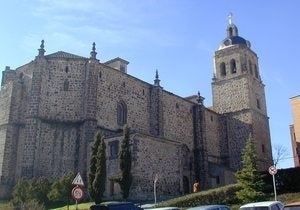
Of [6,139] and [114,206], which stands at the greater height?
[6,139]

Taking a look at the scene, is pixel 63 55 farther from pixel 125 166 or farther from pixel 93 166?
pixel 125 166

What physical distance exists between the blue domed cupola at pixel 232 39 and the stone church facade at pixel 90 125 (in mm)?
12634

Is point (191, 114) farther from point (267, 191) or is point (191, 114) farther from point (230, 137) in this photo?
point (267, 191)

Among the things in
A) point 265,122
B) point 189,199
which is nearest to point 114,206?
point 189,199

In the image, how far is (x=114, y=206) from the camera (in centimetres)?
1612

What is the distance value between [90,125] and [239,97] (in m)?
24.5

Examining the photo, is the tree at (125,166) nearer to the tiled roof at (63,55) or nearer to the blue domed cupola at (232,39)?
the tiled roof at (63,55)

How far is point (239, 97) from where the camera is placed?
5250 cm

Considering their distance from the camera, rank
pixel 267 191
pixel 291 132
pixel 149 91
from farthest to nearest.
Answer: pixel 291 132 < pixel 149 91 < pixel 267 191

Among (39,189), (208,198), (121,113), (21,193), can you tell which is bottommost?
(208,198)

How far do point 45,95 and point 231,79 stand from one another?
26.5 metres

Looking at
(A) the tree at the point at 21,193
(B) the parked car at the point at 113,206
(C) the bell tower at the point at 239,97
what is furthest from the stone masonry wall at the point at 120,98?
(B) the parked car at the point at 113,206

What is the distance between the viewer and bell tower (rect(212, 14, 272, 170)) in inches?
2019

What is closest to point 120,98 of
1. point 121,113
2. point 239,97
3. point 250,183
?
point 121,113
